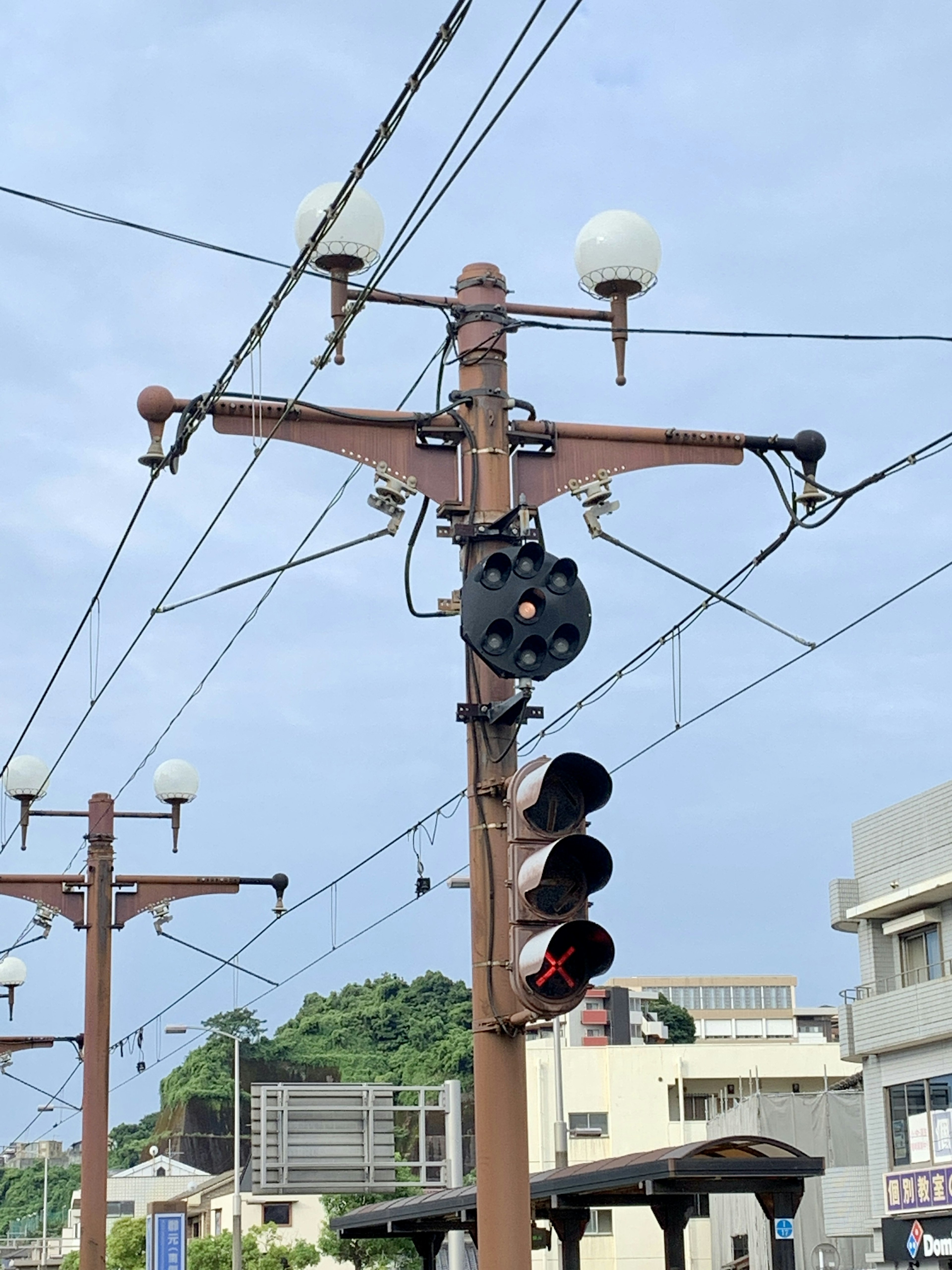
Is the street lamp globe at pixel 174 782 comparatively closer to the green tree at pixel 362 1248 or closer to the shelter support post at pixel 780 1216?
the shelter support post at pixel 780 1216

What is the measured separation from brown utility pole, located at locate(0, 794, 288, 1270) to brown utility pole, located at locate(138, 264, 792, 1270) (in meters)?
12.8

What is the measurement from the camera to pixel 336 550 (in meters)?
11.6

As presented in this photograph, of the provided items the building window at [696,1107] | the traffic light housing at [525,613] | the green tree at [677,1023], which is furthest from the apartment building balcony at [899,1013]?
the green tree at [677,1023]

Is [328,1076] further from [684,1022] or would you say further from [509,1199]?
[509,1199]

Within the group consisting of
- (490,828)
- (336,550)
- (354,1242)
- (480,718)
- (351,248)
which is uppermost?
(351,248)

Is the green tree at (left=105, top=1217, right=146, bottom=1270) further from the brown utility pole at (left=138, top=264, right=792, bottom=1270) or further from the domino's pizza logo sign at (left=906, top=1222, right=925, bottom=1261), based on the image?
the brown utility pole at (left=138, top=264, right=792, bottom=1270)

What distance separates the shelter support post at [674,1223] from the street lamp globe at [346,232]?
10124mm

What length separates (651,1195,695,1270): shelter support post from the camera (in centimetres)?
1772

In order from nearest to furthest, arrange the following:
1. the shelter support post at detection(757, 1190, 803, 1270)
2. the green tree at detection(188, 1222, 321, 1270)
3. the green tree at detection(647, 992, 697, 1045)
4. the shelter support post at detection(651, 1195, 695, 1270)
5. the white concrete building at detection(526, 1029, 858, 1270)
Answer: the shelter support post at detection(757, 1190, 803, 1270) → the shelter support post at detection(651, 1195, 695, 1270) → the green tree at detection(188, 1222, 321, 1270) → the white concrete building at detection(526, 1029, 858, 1270) → the green tree at detection(647, 992, 697, 1045)

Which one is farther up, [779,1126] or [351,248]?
[351,248]

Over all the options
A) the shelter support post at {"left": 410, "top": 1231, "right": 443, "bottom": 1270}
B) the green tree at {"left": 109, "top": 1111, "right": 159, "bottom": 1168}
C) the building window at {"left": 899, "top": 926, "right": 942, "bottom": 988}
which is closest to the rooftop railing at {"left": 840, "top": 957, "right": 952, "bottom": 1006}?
the building window at {"left": 899, "top": 926, "right": 942, "bottom": 988}

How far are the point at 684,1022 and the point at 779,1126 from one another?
52573mm

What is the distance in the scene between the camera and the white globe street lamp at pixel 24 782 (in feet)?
75.7

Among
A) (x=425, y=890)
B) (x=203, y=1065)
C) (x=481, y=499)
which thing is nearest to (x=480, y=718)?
(x=481, y=499)
